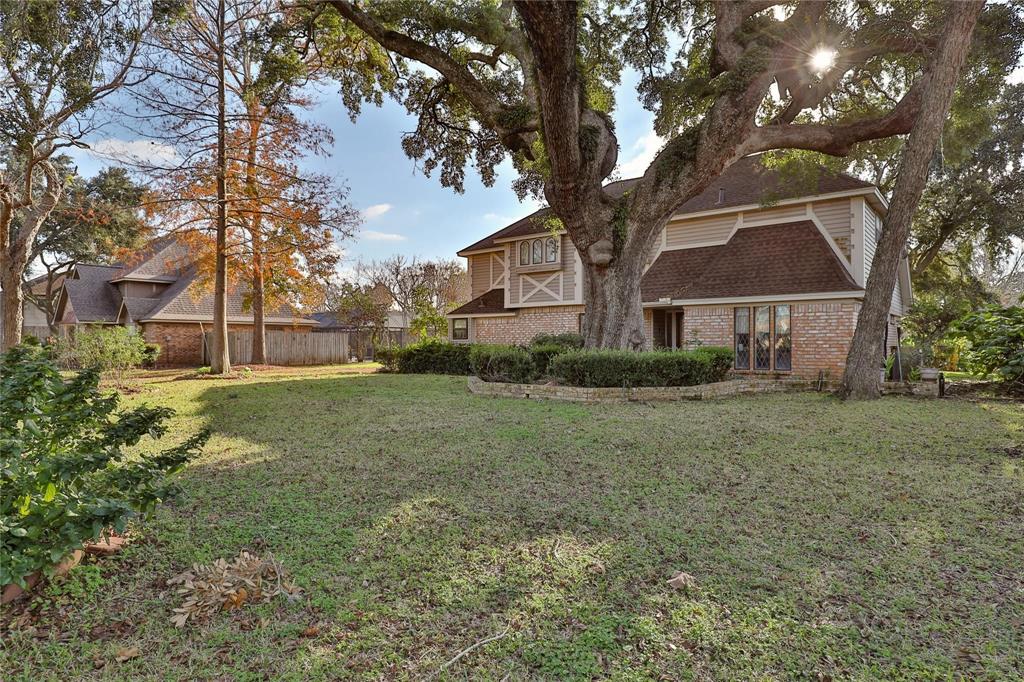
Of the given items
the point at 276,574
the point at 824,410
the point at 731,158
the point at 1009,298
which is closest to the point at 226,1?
the point at 731,158

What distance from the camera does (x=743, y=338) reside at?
13672 mm

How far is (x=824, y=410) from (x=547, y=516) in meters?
6.44

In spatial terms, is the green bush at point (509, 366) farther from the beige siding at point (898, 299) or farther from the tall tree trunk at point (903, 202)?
the beige siding at point (898, 299)

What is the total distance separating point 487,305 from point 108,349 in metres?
12.0

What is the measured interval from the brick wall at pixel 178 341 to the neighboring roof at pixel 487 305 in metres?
12.2

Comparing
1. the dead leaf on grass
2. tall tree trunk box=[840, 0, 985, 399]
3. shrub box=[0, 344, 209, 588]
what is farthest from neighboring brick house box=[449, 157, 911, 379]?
shrub box=[0, 344, 209, 588]

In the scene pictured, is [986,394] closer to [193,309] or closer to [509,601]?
[509,601]

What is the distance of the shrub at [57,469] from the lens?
210 centimetres

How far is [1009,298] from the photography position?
108ft

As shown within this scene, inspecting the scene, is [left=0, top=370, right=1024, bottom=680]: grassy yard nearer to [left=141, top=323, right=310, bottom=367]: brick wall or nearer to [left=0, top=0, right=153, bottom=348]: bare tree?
[left=0, top=0, right=153, bottom=348]: bare tree

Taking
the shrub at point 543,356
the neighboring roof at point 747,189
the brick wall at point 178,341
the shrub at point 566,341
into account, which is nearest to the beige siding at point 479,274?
the neighboring roof at point 747,189

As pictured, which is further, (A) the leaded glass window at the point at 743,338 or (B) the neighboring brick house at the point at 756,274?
(A) the leaded glass window at the point at 743,338

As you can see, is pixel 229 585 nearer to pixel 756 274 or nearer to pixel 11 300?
pixel 756 274

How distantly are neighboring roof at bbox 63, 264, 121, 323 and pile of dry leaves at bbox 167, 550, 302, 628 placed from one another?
26.4 metres
